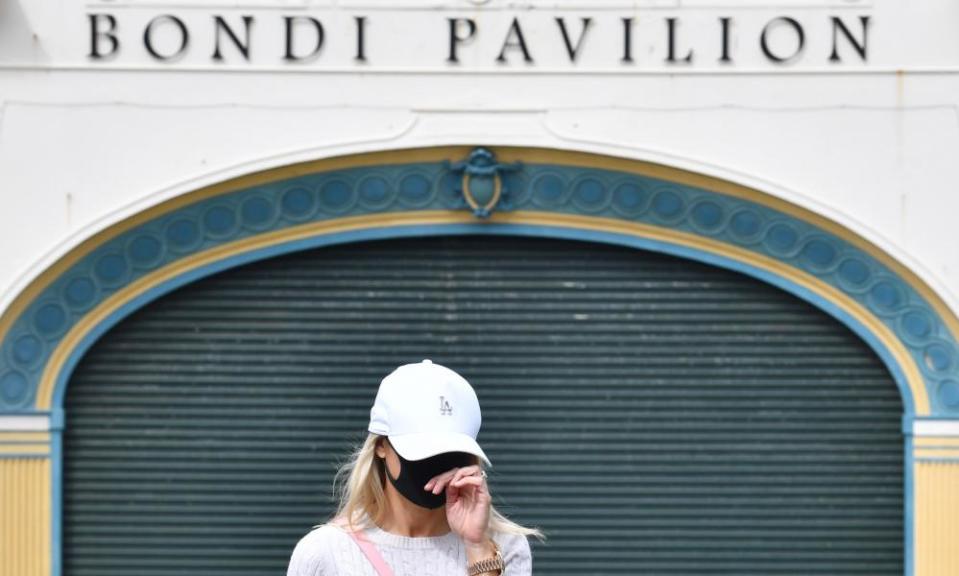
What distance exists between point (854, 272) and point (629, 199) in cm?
Result: 114

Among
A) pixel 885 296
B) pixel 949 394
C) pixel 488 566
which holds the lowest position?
pixel 488 566

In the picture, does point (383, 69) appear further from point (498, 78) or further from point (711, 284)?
point (711, 284)

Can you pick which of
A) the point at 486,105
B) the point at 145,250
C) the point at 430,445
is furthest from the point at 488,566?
the point at 145,250

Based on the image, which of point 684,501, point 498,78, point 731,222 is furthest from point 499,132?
point 684,501

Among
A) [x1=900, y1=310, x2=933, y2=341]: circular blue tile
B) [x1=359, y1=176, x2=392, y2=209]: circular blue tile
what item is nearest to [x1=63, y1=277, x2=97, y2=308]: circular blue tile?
[x1=359, y1=176, x2=392, y2=209]: circular blue tile

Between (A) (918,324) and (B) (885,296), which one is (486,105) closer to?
(B) (885,296)

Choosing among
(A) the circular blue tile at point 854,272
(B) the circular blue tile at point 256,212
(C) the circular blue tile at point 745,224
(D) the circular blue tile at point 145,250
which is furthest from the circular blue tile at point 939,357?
(D) the circular blue tile at point 145,250

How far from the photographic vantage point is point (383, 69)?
32.4 ft

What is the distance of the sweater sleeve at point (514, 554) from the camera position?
461 cm

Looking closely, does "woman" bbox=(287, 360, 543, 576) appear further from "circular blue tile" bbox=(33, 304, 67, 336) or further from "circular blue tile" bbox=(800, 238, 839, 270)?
"circular blue tile" bbox=(33, 304, 67, 336)

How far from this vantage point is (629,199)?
32.9ft

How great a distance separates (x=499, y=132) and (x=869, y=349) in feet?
6.95

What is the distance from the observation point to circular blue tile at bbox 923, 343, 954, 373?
9.92 metres

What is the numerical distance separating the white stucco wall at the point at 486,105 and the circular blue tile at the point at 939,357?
234 millimetres
